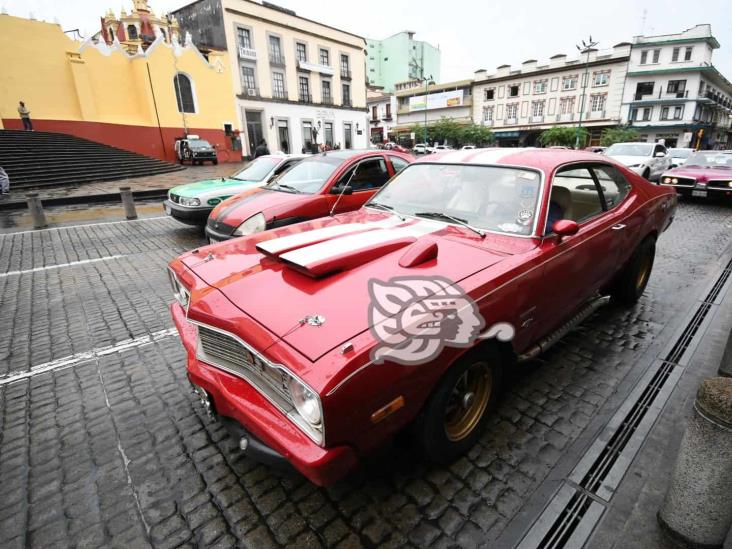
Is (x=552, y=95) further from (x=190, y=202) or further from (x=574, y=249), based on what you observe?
(x=574, y=249)

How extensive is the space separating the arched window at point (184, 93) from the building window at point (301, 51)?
41.8 ft

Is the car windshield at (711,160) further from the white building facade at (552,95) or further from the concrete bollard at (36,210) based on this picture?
the white building facade at (552,95)

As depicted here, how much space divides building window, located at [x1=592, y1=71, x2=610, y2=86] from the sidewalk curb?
5070 cm

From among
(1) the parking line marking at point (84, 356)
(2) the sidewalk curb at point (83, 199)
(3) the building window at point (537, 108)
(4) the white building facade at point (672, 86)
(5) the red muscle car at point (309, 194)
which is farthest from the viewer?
(3) the building window at point (537, 108)

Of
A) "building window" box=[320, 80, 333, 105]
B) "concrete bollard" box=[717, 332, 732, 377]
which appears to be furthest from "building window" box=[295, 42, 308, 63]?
"concrete bollard" box=[717, 332, 732, 377]

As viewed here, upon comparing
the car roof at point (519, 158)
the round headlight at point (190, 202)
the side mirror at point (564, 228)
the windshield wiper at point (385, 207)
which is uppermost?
the car roof at point (519, 158)

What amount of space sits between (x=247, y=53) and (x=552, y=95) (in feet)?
123

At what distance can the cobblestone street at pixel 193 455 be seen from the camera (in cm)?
200

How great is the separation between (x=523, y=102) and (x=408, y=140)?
19064mm

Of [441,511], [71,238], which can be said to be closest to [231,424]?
[441,511]

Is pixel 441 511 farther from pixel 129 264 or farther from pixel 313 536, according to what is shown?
pixel 129 264

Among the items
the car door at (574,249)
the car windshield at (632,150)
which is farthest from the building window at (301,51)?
the car door at (574,249)

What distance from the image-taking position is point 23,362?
11.6ft

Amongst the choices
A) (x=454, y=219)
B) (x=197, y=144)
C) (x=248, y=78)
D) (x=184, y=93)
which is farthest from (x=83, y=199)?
(x=248, y=78)
